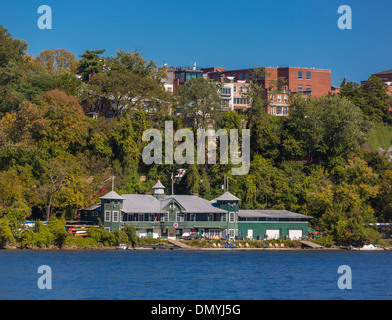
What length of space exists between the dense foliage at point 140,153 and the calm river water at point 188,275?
34.5ft

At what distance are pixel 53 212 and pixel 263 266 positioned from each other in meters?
31.7

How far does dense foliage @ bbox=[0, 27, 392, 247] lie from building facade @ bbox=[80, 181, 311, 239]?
100 inches

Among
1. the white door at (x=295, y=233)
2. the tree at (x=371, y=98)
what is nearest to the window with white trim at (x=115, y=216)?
the white door at (x=295, y=233)

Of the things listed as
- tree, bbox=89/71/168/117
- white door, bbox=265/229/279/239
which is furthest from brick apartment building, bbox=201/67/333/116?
white door, bbox=265/229/279/239

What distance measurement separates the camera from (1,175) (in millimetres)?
82875

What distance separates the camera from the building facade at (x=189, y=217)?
86.7m

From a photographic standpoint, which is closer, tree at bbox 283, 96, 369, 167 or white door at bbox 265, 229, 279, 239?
white door at bbox 265, 229, 279, 239

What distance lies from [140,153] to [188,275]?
1633 inches

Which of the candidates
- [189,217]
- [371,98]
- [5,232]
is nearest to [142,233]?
[189,217]

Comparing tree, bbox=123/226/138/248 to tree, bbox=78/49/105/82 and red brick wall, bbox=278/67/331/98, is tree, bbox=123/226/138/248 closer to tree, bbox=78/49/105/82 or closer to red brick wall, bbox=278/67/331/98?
tree, bbox=78/49/105/82

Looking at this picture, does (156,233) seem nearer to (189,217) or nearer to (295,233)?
(189,217)

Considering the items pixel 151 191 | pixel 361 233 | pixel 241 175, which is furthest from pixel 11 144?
pixel 361 233

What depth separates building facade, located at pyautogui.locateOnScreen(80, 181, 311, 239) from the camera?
8672cm

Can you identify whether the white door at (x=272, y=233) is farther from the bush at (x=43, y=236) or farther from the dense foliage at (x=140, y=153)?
the bush at (x=43, y=236)
